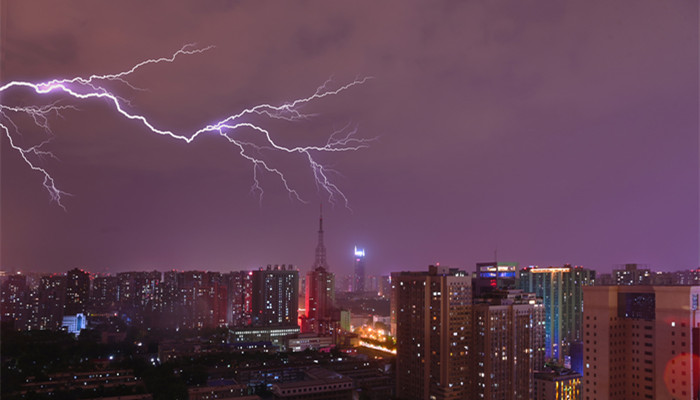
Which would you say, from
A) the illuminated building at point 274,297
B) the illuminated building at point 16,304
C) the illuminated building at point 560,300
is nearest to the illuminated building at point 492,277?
the illuminated building at point 560,300

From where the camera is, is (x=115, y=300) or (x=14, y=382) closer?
(x=14, y=382)

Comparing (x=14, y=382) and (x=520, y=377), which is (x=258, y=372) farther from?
(x=520, y=377)

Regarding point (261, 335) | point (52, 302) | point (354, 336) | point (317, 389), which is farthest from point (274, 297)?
point (317, 389)

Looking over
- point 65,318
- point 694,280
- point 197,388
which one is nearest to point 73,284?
point 65,318

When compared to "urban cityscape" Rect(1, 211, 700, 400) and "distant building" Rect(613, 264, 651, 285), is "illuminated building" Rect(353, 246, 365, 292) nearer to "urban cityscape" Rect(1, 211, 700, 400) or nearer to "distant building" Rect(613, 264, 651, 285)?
Result: "urban cityscape" Rect(1, 211, 700, 400)

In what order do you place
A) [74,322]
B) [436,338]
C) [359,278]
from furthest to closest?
1. [359,278]
2. [74,322]
3. [436,338]

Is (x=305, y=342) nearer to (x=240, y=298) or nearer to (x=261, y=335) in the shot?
(x=261, y=335)
